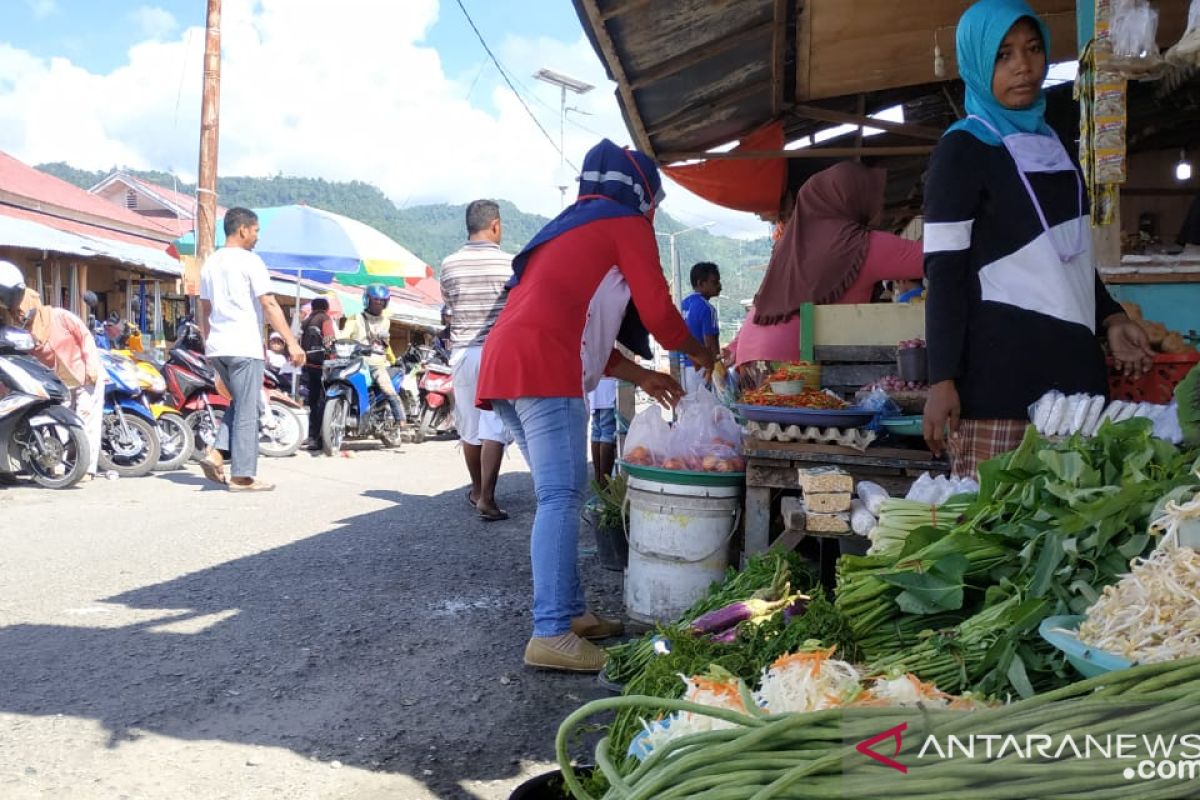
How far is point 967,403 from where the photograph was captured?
2.70 meters

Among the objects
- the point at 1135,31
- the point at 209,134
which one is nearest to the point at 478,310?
the point at 1135,31

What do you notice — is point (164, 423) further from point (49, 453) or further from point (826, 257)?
point (826, 257)

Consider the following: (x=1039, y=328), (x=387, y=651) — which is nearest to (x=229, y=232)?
(x=387, y=651)

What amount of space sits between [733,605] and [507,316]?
1469mm

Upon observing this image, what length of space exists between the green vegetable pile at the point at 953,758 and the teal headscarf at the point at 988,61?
2097mm

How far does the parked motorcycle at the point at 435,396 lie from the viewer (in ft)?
41.0

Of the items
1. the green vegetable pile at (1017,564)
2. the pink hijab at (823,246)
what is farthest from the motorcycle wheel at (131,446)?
the green vegetable pile at (1017,564)

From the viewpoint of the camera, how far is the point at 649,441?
393 centimetres

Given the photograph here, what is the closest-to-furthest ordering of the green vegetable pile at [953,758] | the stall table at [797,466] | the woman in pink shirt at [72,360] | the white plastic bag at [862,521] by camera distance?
1. the green vegetable pile at [953,758]
2. the white plastic bag at [862,521]
3. the stall table at [797,466]
4. the woman in pink shirt at [72,360]

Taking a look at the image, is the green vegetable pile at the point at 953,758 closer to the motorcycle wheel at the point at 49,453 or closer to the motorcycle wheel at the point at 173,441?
the motorcycle wheel at the point at 49,453

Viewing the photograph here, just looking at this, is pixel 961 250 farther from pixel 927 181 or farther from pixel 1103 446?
pixel 1103 446

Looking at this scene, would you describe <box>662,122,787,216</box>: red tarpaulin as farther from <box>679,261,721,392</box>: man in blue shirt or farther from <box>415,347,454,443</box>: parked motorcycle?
<box>415,347,454,443</box>: parked motorcycle

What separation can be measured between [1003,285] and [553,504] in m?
1.82

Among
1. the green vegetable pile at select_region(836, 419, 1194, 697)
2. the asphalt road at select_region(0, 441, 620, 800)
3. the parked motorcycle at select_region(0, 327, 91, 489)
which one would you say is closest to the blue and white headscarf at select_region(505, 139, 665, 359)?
the asphalt road at select_region(0, 441, 620, 800)
